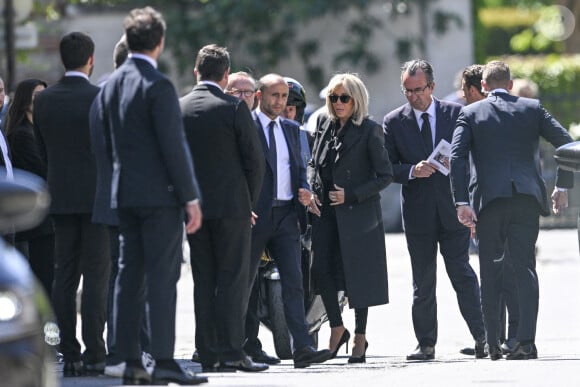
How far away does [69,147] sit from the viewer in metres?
9.73

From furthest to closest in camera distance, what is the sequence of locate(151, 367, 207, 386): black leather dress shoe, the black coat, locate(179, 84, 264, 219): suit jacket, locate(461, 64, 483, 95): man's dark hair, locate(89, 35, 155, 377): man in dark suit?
locate(461, 64, 483, 95): man's dark hair, the black coat, locate(179, 84, 264, 219): suit jacket, locate(89, 35, 155, 377): man in dark suit, locate(151, 367, 207, 386): black leather dress shoe

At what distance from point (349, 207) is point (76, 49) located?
2336 mm

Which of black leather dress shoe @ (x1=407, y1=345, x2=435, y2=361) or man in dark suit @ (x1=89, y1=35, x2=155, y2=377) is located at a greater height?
man in dark suit @ (x1=89, y1=35, x2=155, y2=377)

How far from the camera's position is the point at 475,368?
32.0 ft

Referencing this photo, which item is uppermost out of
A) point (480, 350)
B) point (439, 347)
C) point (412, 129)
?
point (412, 129)

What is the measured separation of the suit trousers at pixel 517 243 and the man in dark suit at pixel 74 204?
8.47ft

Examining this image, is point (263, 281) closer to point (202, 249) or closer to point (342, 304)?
point (342, 304)

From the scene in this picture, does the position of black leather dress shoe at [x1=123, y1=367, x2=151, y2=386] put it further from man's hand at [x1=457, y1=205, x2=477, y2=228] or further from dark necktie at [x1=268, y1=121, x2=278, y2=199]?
man's hand at [x1=457, y1=205, x2=477, y2=228]

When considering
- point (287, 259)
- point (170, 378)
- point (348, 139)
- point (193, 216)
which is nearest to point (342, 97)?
point (348, 139)

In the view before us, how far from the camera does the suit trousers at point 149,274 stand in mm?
8727

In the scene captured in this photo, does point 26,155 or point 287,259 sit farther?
point 26,155

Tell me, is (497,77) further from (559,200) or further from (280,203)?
(280,203)

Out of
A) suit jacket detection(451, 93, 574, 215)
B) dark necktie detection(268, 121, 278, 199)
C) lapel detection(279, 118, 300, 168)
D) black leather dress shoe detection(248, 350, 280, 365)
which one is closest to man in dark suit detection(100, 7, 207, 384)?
dark necktie detection(268, 121, 278, 199)

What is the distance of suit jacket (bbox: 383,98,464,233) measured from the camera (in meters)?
11.4
